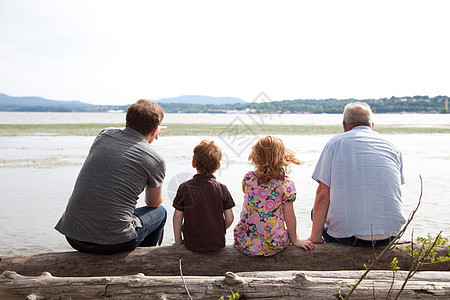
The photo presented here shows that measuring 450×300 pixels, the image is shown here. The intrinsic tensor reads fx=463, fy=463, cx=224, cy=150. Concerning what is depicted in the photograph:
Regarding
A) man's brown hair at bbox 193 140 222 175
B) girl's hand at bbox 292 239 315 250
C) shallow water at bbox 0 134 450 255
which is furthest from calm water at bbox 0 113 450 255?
girl's hand at bbox 292 239 315 250

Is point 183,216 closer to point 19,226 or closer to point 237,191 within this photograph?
point 19,226

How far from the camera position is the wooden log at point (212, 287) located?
2674mm

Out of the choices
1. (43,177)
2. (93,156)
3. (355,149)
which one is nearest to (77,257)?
(93,156)

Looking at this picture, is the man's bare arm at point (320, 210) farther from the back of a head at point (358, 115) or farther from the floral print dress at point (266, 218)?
the back of a head at point (358, 115)

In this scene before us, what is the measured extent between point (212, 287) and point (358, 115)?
1796mm

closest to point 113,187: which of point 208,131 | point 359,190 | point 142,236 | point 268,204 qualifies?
point 142,236

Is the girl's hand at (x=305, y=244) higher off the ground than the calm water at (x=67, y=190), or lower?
higher

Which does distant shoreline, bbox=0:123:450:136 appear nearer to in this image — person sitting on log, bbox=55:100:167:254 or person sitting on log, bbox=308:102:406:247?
person sitting on log, bbox=308:102:406:247

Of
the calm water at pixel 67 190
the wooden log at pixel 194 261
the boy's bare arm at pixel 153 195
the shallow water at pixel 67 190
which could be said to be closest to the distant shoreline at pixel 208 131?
the shallow water at pixel 67 190

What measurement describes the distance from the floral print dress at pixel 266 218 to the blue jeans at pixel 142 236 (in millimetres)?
694

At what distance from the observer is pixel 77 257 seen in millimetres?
3301

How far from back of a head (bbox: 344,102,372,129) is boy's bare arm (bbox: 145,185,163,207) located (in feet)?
5.19

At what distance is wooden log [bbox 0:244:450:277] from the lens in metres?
3.27

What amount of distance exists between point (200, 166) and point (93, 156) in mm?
777
